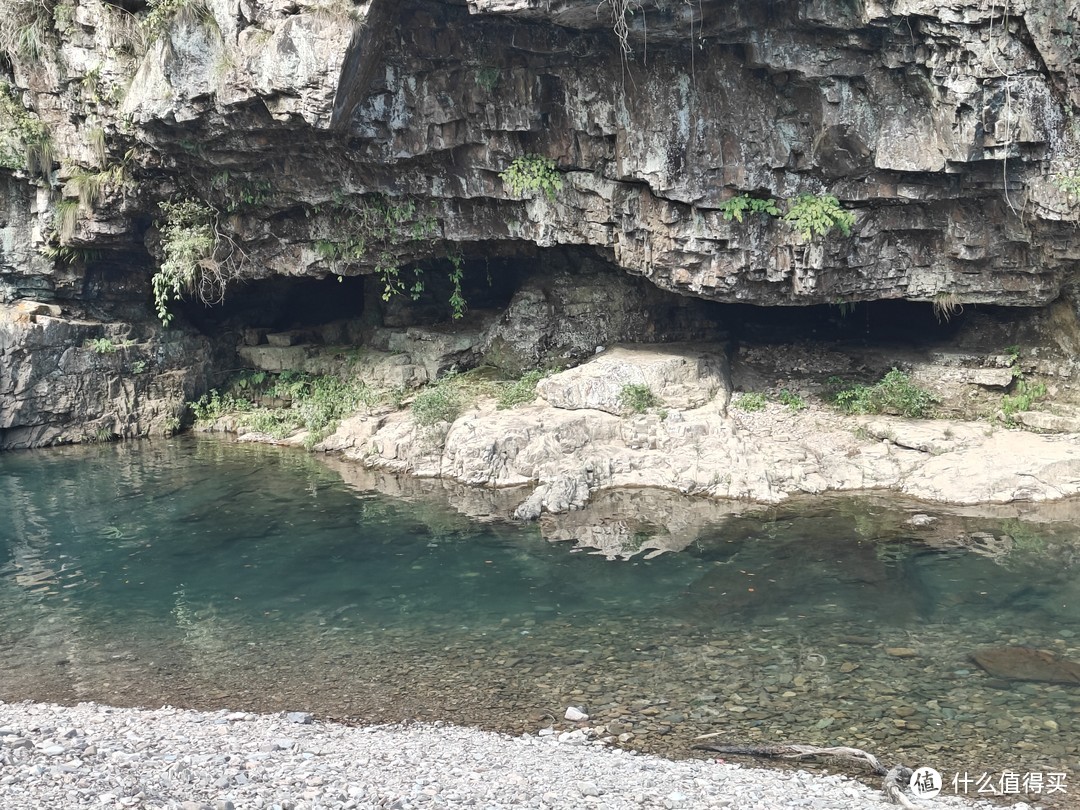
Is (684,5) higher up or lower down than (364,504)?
higher up

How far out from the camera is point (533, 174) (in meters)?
17.0

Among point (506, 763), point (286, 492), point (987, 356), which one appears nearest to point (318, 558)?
point (286, 492)

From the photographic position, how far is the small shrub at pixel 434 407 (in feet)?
59.9

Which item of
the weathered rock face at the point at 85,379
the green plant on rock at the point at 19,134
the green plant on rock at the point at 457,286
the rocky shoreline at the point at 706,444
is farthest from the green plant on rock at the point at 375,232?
the green plant on rock at the point at 19,134

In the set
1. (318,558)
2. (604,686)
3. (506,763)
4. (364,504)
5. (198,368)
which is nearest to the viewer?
(506,763)

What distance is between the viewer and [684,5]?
44.5ft

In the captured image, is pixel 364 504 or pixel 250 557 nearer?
pixel 250 557

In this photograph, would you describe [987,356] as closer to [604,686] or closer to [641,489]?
[641,489]

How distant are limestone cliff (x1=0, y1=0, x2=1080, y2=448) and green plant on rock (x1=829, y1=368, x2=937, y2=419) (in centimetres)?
171

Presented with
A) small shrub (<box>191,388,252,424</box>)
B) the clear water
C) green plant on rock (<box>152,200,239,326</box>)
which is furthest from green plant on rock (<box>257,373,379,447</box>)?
the clear water

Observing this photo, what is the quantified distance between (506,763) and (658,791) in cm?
133

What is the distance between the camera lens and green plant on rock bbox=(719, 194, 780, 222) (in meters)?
16.0

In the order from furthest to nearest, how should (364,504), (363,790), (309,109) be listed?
(364,504) → (309,109) → (363,790)

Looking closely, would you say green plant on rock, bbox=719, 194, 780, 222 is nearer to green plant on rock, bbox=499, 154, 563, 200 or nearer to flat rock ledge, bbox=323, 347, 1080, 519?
green plant on rock, bbox=499, 154, 563, 200
